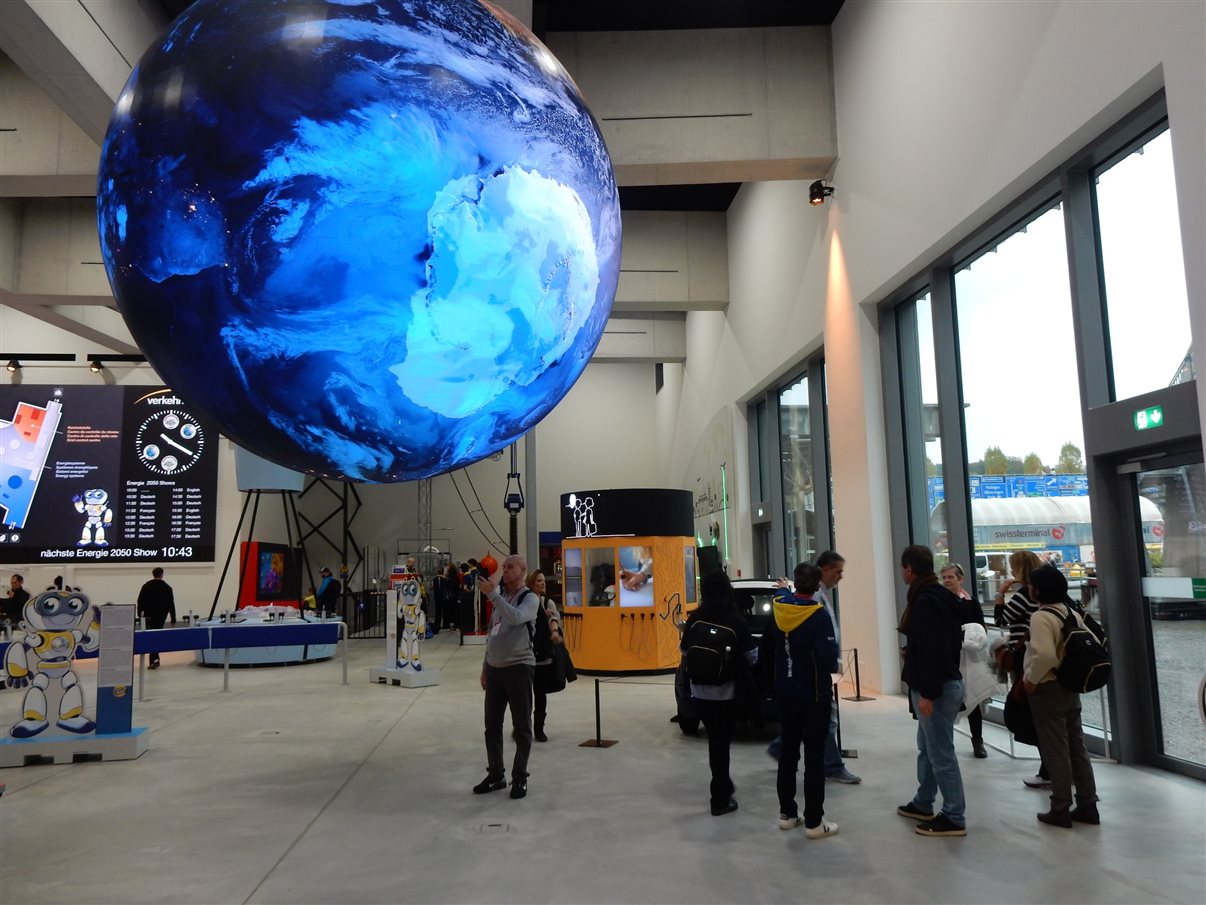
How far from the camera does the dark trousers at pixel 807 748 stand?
4521 millimetres

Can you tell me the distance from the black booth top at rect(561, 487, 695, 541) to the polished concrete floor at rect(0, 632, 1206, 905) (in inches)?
168

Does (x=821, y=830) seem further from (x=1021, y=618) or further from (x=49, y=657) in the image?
(x=49, y=657)

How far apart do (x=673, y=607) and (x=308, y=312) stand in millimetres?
10768

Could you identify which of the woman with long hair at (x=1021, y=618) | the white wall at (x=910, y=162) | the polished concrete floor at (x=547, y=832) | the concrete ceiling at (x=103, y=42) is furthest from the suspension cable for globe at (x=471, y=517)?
the woman with long hair at (x=1021, y=618)

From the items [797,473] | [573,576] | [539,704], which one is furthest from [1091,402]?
[573,576]

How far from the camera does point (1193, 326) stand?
15.8 feet

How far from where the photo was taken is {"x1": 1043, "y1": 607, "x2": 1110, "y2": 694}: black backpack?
4.54 m

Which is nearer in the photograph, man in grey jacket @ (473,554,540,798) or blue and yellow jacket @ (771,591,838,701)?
blue and yellow jacket @ (771,591,838,701)

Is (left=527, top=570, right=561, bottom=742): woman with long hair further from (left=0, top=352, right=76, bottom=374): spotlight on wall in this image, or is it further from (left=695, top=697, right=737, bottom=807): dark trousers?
(left=0, top=352, right=76, bottom=374): spotlight on wall

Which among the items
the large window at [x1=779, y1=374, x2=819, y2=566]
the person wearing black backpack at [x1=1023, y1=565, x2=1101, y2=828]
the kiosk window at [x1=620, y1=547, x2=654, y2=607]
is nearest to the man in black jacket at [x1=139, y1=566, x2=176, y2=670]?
the kiosk window at [x1=620, y1=547, x2=654, y2=607]

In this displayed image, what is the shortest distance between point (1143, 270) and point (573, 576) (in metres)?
8.11

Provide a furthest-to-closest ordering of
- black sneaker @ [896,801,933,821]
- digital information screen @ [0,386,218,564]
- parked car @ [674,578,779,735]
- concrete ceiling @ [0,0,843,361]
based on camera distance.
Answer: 1. digital information screen @ [0,386,218,564]
2. concrete ceiling @ [0,0,843,361]
3. parked car @ [674,578,779,735]
4. black sneaker @ [896,801,933,821]

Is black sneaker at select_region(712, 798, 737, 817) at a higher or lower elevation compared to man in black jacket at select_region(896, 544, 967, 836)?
lower

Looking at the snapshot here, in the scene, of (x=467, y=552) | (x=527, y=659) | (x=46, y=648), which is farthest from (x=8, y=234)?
(x=467, y=552)
